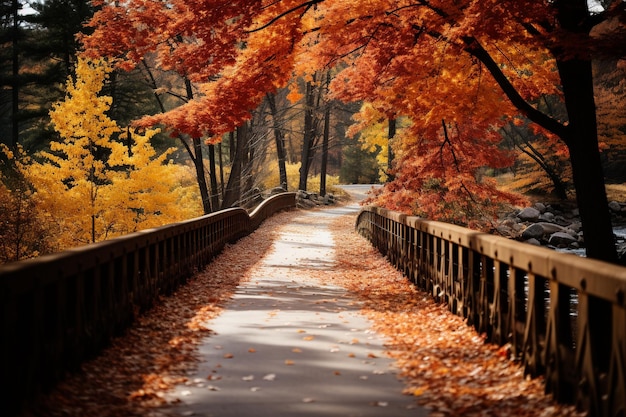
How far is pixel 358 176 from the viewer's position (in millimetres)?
72188

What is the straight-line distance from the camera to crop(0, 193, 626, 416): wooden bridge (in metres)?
4.50

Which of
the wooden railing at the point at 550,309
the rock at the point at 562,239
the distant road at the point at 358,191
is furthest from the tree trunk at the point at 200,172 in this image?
the distant road at the point at 358,191

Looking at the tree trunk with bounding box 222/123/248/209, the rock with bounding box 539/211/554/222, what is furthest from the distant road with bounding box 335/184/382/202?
the tree trunk with bounding box 222/123/248/209

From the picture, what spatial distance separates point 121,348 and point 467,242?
4.10 metres

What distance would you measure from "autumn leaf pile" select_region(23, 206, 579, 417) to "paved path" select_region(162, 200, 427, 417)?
0.20 m

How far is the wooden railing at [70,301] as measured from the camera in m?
4.62

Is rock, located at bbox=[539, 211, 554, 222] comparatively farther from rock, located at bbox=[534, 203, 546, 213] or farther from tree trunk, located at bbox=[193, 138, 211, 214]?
tree trunk, located at bbox=[193, 138, 211, 214]

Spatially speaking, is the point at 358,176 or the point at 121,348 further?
the point at 358,176

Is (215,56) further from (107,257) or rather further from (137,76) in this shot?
(137,76)

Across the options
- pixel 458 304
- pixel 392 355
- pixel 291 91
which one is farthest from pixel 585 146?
pixel 291 91

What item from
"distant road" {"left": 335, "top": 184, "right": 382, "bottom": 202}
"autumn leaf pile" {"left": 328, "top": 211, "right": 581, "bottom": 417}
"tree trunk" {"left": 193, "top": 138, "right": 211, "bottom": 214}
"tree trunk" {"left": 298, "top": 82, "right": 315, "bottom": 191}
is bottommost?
"autumn leaf pile" {"left": 328, "top": 211, "right": 581, "bottom": 417}

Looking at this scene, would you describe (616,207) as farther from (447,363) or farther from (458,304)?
(447,363)

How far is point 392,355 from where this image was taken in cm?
707

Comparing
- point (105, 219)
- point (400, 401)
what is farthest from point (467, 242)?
point (105, 219)
